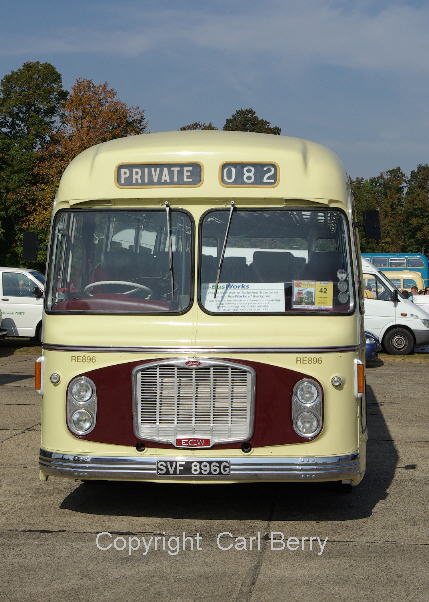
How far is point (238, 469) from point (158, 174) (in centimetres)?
228

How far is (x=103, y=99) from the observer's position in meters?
48.2

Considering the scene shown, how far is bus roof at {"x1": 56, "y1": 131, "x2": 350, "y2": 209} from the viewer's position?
7559 millimetres

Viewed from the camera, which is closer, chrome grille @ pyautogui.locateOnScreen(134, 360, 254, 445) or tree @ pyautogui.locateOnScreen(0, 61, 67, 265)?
chrome grille @ pyautogui.locateOnScreen(134, 360, 254, 445)

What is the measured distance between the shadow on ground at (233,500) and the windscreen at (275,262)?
62.0 inches

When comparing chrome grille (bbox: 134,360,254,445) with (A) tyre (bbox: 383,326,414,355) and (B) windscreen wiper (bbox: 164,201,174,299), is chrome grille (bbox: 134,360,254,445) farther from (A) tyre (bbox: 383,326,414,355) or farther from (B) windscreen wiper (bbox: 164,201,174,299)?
(A) tyre (bbox: 383,326,414,355)

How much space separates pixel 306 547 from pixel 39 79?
58.3 m

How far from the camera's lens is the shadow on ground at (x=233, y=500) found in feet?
25.1

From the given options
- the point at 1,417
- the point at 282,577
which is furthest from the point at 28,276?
the point at 282,577

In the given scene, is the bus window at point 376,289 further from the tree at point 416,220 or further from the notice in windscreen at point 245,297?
the tree at point 416,220

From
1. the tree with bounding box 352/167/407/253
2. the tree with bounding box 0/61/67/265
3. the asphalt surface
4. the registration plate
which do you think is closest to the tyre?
the asphalt surface

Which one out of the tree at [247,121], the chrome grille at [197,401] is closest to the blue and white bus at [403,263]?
the tree at [247,121]

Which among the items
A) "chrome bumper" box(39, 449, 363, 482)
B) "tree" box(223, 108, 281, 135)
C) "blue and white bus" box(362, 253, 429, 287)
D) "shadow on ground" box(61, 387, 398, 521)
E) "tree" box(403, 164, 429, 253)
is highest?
"tree" box(223, 108, 281, 135)

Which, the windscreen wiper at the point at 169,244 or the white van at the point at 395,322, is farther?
the white van at the point at 395,322

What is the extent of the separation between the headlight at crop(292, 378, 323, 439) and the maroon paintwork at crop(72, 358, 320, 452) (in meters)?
0.04
